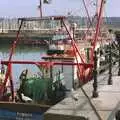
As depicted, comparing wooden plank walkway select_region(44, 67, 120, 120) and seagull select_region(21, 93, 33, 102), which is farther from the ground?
wooden plank walkway select_region(44, 67, 120, 120)

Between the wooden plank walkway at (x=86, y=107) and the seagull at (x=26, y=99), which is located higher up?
the wooden plank walkway at (x=86, y=107)

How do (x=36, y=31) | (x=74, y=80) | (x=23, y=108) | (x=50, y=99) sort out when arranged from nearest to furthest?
(x=23, y=108) → (x=50, y=99) → (x=74, y=80) → (x=36, y=31)

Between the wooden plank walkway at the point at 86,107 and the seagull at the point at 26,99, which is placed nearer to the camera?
the wooden plank walkway at the point at 86,107

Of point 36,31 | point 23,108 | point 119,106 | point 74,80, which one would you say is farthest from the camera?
point 36,31

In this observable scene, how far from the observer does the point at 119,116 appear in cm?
685

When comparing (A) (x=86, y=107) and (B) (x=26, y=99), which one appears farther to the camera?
(B) (x=26, y=99)

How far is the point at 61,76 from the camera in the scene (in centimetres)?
1265

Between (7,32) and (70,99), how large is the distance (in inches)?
2910

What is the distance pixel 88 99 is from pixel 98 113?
1022 millimetres

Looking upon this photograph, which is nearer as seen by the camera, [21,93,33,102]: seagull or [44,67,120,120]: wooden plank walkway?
[44,67,120,120]: wooden plank walkway

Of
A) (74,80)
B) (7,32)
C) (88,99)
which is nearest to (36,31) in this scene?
(7,32)

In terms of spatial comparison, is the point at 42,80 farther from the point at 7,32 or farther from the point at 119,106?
the point at 7,32

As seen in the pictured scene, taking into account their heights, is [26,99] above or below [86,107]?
below

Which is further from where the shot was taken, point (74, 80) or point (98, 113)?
point (74, 80)
